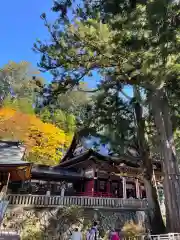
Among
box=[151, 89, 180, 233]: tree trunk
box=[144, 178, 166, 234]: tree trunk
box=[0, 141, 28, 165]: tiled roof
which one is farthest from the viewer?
box=[0, 141, 28, 165]: tiled roof

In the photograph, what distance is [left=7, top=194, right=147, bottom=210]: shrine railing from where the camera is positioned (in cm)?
1204

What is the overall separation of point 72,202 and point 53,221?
151 cm

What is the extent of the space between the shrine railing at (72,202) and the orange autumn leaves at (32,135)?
8235 millimetres

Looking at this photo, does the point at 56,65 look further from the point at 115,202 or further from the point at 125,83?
the point at 115,202

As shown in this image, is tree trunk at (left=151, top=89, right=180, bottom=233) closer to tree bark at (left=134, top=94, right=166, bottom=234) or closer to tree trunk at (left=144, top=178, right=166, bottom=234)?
tree trunk at (left=144, top=178, right=166, bottom=234)

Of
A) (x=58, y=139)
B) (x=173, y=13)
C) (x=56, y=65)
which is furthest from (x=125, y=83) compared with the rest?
(x=58, y=139)

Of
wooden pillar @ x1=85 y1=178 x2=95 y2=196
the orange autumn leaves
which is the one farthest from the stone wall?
the orange autumn leaves

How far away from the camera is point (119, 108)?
36.9 ft

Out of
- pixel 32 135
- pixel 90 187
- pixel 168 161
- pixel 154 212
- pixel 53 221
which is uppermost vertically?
pixel 32 135

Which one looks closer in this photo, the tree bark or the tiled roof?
the tree bark

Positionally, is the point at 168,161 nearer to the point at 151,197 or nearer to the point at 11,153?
the point at 151,197

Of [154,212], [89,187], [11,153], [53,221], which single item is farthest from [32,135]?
[154,212]

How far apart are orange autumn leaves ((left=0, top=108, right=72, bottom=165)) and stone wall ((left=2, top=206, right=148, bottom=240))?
351 inches

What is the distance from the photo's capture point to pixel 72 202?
12945 millimetres
